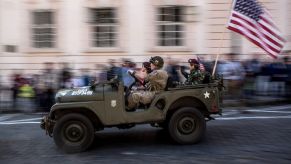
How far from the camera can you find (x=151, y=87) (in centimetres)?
953

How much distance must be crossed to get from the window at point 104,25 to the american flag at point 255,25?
941cm

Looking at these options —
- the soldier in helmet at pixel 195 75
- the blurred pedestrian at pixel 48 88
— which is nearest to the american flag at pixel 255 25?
the soldier in helmet at pixel 195 75

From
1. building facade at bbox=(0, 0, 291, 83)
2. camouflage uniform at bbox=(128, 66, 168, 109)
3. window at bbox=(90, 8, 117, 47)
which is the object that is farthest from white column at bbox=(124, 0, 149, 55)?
camouflage uniform at bbox=(128, 66, 168, 109)

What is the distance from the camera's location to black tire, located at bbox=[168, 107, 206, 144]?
9.44m

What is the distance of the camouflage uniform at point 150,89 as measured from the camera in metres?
9.31

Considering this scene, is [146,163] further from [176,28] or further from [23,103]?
[176,28]

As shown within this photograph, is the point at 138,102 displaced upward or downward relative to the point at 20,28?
downward

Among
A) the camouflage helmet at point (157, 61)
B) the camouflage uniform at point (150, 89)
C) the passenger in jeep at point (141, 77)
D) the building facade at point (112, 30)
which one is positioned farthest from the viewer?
the building facade at point (112, 30)

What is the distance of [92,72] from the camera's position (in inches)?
701

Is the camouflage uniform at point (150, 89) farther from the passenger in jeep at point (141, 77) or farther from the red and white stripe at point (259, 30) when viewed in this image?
the red and white stripe at point (259, 30)

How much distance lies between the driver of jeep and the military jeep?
0.11 meters

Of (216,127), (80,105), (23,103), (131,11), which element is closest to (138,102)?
(80,105)

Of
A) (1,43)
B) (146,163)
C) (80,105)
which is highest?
(1,43)

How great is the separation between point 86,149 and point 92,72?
8.71m
